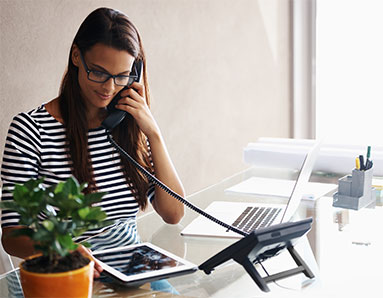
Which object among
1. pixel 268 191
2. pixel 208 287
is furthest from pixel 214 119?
pixel 208 287

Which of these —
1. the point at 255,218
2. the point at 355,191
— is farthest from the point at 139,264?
the point at 355,191

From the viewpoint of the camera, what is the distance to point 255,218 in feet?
5.20

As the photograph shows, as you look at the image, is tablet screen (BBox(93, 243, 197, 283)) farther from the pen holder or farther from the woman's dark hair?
the pen holder

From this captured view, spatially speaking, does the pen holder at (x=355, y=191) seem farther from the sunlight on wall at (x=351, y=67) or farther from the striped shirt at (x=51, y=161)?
the sunlight on wall at (x=351, y=67)

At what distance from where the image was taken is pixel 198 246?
1.40 meters

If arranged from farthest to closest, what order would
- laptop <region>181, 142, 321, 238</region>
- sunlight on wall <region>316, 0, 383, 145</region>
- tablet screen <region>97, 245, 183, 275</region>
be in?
1. sunlight on wall <region>316, 0, 383, 145</region>
2. laptop <region>181, 142, 321, 238</region>
3. tablet screen <region>97, 245, 183, 275</region>

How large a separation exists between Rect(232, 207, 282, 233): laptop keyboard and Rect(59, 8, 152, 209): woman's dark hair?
322 millimetres

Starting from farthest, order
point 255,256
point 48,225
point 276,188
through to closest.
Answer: point 276,188 → point 255,256 → point 48,225

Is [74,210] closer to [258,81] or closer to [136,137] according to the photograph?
[136,137]

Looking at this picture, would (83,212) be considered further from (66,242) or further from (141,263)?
(141,263)

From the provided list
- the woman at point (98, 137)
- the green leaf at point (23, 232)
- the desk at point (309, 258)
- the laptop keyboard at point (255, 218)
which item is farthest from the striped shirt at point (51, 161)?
the green leaf at point (23, 232)

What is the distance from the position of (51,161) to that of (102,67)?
31cm

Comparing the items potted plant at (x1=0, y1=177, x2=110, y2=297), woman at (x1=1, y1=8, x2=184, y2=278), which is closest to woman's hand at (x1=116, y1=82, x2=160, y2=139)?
woman at (x1=1, y1=8, x2=184, y2=278)

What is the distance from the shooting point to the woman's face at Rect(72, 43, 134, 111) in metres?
1.49
